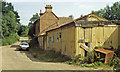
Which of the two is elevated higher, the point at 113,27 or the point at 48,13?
the point at 48,13

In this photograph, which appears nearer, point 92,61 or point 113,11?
point 92,61

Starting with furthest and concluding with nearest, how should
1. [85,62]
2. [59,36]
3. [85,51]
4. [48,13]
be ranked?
[48,13] < [59,36] < [85,51] < [85,62]

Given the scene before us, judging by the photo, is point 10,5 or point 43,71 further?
point 10,5

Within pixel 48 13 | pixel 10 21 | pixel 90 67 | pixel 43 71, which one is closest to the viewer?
pixel 43 71

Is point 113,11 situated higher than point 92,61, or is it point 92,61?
point 113,11

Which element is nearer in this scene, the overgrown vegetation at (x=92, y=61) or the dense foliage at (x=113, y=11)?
the overgrown vegetation at (x=92, y=61)

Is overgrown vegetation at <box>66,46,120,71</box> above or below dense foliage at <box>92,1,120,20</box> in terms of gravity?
below

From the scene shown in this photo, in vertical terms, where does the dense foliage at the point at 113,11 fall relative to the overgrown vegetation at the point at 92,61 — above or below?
above

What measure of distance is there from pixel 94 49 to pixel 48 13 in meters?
25.8

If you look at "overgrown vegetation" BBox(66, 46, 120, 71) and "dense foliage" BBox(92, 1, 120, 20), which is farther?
"dense foliage" BBox(92, 1, 120, 20)

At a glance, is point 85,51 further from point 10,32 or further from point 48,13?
point 10,32

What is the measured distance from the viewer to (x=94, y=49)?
564 inches

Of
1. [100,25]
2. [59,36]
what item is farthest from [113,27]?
[59,36]

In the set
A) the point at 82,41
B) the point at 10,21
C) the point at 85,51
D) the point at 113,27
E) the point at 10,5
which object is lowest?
the point at 85,51
